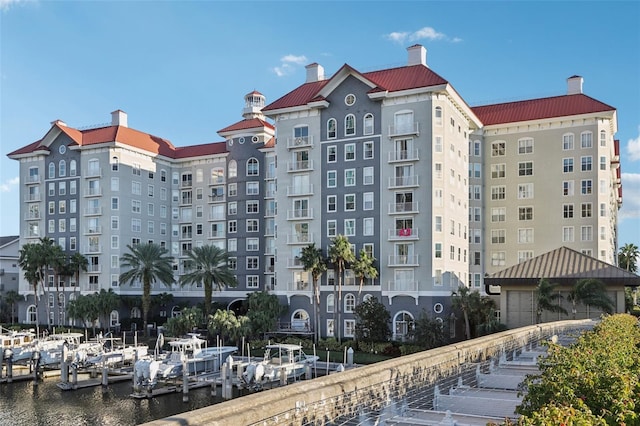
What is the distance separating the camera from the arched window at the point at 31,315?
260ft

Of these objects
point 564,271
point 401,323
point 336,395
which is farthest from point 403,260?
point 336,395

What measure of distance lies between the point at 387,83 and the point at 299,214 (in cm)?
1632

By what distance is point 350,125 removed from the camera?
60.7 metres

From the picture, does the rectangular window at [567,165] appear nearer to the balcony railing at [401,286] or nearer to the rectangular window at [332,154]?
the balcony railing at [401,286]

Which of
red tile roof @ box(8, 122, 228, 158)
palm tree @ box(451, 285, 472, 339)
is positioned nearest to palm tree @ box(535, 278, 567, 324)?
palm tree @ box(451, 285, 472, 339)

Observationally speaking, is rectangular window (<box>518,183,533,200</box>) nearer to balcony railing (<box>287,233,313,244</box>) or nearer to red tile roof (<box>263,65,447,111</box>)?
red tile roof (<box>263,65,447,111</box>)

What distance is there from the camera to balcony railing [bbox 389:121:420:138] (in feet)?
187

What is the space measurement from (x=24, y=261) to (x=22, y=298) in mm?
8194

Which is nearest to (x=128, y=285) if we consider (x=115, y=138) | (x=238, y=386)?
(x=115, y=138)

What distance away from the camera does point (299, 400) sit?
955 centimetres

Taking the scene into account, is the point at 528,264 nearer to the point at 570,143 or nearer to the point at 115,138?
the point at 570,143

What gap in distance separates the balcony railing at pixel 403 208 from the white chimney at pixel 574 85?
25189 millimetres

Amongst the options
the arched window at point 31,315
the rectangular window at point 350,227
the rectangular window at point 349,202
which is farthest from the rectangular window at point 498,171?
the arched window at point 31,315

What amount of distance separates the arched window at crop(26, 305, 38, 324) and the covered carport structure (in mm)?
60576
